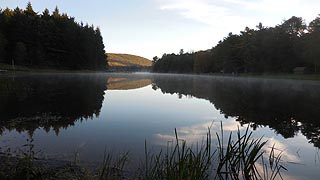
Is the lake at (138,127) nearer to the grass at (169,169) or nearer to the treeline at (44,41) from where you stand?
the grass at (169,169)

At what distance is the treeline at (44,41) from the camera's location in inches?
3484

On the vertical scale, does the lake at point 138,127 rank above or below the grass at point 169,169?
below

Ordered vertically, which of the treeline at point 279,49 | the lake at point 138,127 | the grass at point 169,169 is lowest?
the lake at point 138,127

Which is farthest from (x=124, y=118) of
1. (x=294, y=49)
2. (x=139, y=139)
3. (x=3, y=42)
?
(x=3, y=42)

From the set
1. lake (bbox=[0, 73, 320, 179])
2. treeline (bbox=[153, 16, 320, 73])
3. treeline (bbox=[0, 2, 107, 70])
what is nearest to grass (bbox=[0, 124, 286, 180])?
lake (bbox=[0, 73, 320, 179])

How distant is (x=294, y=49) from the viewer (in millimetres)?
77000

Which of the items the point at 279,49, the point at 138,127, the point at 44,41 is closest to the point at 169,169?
the point at 138,127

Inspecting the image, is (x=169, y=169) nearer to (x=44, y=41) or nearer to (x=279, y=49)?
(x=279, y=49)

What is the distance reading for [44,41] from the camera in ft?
328

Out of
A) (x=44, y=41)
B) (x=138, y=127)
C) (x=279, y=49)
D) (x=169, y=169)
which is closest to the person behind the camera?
(x=169, y=169)

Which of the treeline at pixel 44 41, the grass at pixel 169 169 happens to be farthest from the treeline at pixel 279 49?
the grass at pixel 169 169

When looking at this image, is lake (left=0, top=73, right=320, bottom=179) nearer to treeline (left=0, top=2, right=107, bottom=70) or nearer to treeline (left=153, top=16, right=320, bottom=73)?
treeline (left=153, top=16, right=320, bottom=73)

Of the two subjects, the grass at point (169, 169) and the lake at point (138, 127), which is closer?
the grass at point (169, 169)

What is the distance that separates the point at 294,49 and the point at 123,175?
3093 inches
